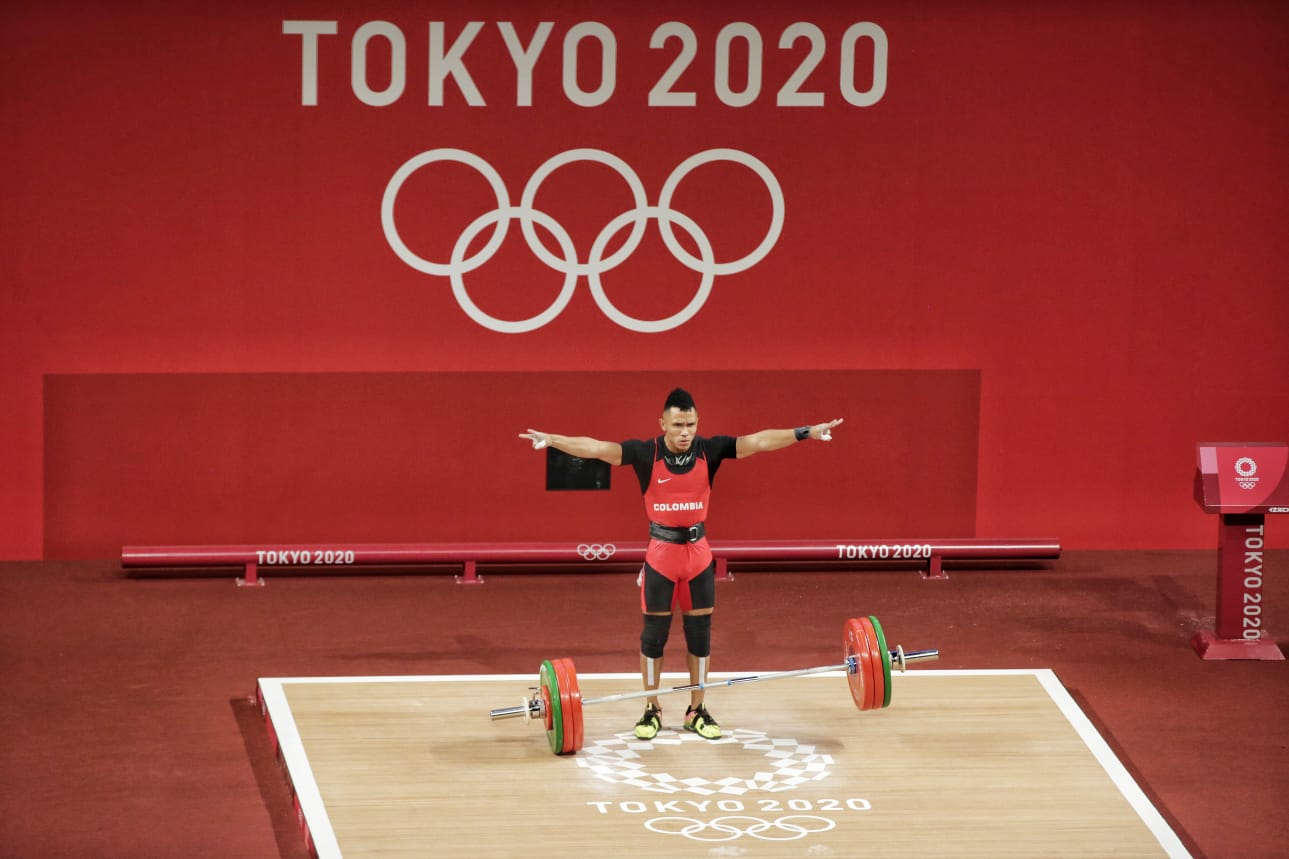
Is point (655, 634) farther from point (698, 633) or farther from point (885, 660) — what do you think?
point (885, 660)

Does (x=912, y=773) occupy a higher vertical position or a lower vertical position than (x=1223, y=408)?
lower

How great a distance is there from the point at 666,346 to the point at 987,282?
1.92m

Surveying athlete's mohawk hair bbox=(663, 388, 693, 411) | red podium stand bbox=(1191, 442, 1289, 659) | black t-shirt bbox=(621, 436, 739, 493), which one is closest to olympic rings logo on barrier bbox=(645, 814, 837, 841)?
black t-shirt bbox=(621, 436, 739, 493)

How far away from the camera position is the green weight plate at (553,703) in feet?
24.9

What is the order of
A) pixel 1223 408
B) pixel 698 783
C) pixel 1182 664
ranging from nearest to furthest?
pixel 698 783
pixel 1182 664
pixel 1223 408

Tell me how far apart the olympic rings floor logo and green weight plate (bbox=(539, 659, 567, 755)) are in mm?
129

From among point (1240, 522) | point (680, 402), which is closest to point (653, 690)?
point (680, 402)

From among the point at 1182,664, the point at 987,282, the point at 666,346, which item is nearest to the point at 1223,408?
the point at 987,282

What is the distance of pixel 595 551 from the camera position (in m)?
10.9

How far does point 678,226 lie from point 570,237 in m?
0.63

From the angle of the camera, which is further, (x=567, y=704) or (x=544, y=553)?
(x=544, y=553)

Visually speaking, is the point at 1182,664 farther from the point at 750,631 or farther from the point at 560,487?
the point at 560,487

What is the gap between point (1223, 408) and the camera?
37.1ft

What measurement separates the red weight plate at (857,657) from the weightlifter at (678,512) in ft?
1.96
